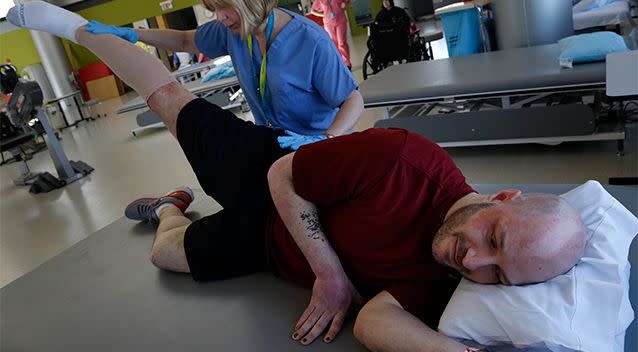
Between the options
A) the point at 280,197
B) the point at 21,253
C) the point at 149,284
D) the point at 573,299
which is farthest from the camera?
the point at 21,253

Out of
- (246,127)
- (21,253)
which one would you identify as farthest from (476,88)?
(21,253)

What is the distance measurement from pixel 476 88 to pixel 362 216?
1.80 meters

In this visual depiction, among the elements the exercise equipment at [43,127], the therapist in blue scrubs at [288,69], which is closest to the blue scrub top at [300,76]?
the therapist in blue scrubs at [288,69]

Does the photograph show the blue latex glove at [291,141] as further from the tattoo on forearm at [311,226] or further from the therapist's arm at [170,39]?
the therapist's arm at [170,39]

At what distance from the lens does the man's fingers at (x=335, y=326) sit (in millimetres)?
Answer: 1230

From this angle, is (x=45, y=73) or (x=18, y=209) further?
(x=45, y=73)

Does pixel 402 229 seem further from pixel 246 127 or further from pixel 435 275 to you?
pixel 246 127

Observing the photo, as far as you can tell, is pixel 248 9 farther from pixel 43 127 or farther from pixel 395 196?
pixel 43 127

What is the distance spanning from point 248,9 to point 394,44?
3.66 meters

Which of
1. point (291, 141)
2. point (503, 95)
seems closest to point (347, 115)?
point (291, 141)

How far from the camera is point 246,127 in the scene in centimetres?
174

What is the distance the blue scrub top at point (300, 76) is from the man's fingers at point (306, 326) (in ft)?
2.84

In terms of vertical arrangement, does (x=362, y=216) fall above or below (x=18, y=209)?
above

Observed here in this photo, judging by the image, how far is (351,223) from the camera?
4.29ft
